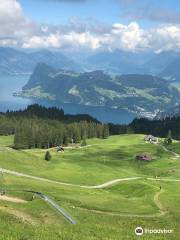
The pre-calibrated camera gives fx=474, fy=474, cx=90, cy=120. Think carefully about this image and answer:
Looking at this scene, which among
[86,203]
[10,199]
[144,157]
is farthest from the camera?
[144,157]

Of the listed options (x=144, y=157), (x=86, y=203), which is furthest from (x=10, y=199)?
(x=144, y=157)

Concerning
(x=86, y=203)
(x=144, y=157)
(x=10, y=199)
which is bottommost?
(x=144, y=157)

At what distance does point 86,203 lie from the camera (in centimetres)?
7656

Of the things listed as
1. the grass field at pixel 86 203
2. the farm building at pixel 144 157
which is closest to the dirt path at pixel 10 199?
the grass field at pixel 86 203

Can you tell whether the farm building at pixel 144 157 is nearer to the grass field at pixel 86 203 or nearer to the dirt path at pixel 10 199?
the grass field at pixel 86 203

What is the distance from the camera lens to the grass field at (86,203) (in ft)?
154

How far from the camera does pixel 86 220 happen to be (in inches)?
2363

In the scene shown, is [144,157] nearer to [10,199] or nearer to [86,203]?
[86,203]

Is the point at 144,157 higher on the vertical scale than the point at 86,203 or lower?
lower

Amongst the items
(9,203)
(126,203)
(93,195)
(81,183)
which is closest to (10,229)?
(9,203)

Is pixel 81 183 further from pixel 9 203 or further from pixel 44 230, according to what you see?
pixel 44 230

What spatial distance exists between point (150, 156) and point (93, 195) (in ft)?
312

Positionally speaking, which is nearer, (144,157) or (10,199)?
(10,199)

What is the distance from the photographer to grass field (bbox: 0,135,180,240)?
46969 mm
